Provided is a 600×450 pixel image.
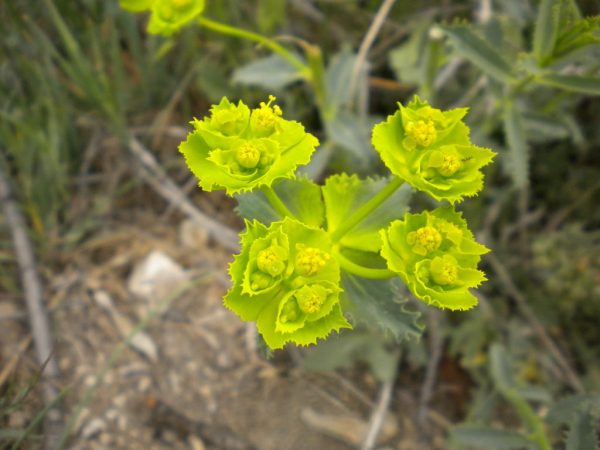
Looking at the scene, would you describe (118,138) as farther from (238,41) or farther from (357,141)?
(357,141)

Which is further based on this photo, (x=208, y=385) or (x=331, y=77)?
(x=331, y=77)

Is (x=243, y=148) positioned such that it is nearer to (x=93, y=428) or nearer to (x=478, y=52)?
(x=478, y=52)

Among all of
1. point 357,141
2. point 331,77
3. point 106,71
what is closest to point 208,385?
point 357,141

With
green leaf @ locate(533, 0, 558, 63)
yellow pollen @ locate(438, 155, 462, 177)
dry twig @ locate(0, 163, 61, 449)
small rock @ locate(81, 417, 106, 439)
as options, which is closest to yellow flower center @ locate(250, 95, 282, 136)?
yellow pollen @ locate(438, 155, 462, 177)

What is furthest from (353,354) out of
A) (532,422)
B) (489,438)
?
(532,422)

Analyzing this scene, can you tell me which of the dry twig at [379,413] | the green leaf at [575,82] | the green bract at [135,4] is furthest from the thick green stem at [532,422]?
the green bract at [135,4]
